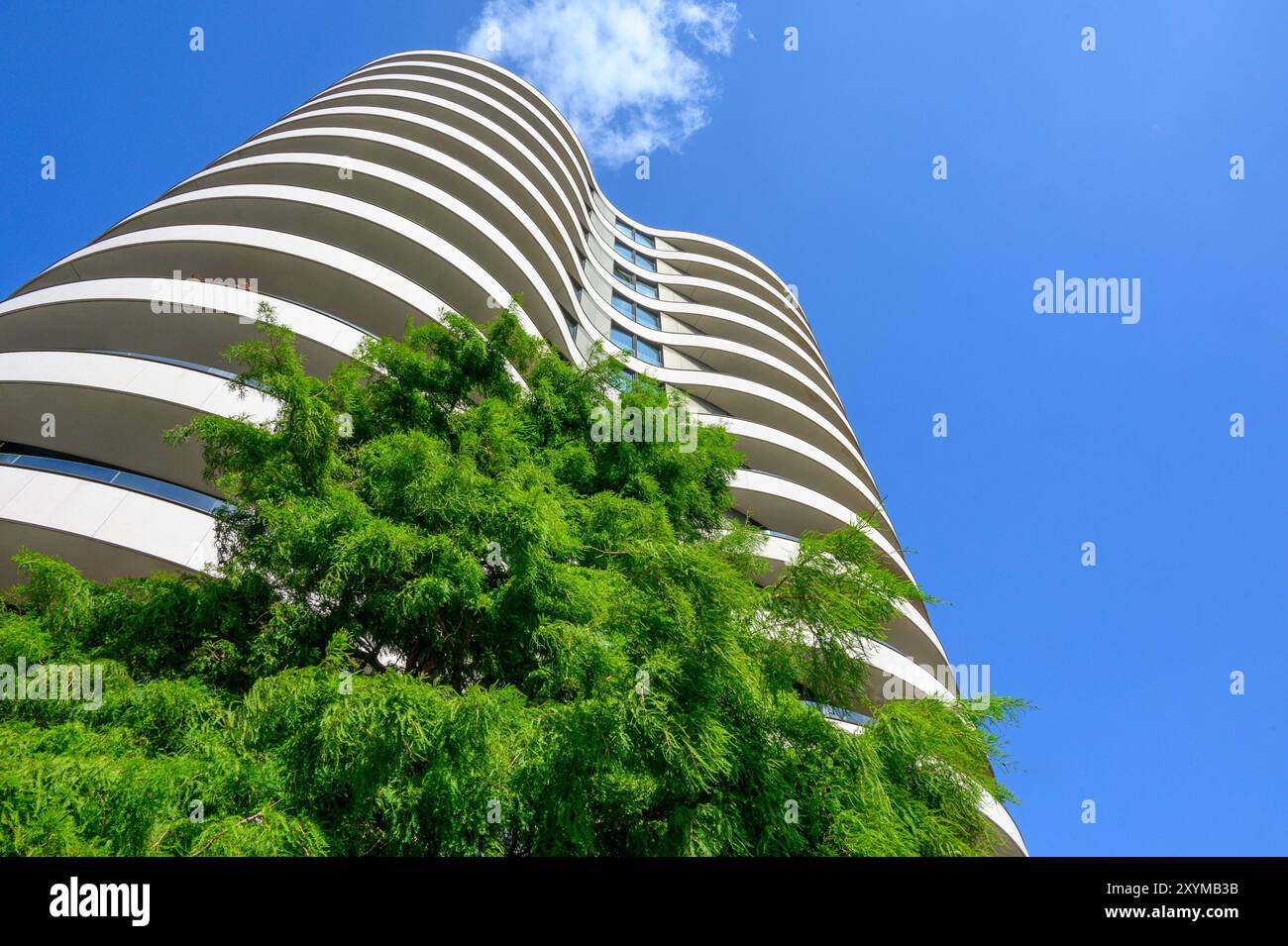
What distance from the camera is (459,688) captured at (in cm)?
583

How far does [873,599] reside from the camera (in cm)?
470

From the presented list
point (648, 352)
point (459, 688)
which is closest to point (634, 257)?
point (648, 352)

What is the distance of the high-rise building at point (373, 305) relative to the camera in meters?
10.1

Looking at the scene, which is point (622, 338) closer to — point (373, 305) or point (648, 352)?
point (648, 352)

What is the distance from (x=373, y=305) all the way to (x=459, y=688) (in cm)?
1063

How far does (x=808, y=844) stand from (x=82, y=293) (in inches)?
565

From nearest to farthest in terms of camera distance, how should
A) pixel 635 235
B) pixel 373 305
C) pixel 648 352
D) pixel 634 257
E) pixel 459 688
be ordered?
1. pixel 459 688
2. pixel 373 305
3. pixel 648 352
4. pixel 634 257
5. pixel 635 235

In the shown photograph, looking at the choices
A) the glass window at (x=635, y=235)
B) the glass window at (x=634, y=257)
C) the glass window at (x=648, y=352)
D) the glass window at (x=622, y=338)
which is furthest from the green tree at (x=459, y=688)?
the glass window at (x=635, y=235)

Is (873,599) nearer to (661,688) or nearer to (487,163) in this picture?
(661,688)

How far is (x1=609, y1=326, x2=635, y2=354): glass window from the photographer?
22.6 meters

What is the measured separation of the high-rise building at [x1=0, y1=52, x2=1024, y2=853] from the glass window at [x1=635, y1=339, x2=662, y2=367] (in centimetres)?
8

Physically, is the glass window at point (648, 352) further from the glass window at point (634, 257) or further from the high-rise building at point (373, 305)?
the glass window at point (634, 257)

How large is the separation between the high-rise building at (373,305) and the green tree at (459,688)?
1.40 meters
